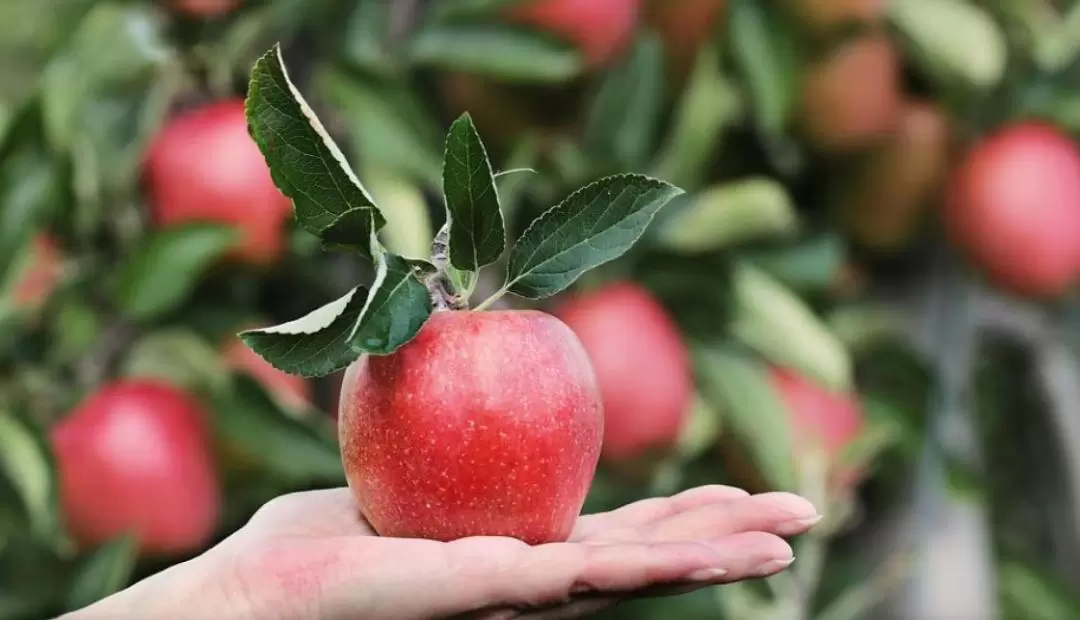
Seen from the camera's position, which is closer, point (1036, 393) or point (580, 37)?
point (580, 37)

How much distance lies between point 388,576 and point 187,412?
12.1 inches

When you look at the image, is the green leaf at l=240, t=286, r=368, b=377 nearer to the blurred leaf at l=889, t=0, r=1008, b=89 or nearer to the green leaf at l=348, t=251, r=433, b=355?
the green leaf at l=348, t=251, r=433, b=355

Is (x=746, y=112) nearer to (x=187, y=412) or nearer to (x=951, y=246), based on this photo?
(x=951, y=246)

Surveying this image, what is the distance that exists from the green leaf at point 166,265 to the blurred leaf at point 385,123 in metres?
0.06

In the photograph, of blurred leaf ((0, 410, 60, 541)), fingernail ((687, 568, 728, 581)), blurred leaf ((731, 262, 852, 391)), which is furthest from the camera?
blurred leaf ((731, 262, 852, 391))

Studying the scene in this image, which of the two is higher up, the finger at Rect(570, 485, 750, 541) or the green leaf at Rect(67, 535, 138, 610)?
the finger at Rect(570, 485, 750, 541)

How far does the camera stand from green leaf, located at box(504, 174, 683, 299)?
0.65 feet

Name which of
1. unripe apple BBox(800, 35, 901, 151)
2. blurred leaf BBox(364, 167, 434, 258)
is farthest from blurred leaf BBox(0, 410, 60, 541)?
unripe apple BBox(800, 35, 901, 151)

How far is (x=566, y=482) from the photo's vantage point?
216mm

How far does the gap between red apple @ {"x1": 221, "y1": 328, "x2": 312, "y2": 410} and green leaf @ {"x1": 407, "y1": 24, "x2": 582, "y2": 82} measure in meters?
0.13

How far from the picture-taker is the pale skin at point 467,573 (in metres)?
0.19

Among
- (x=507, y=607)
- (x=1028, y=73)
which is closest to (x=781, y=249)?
(x=1028, y=73)

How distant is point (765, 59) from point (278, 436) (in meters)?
0.26

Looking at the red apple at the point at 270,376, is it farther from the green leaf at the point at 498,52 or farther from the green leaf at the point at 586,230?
the green leaf at the point at 586,230
